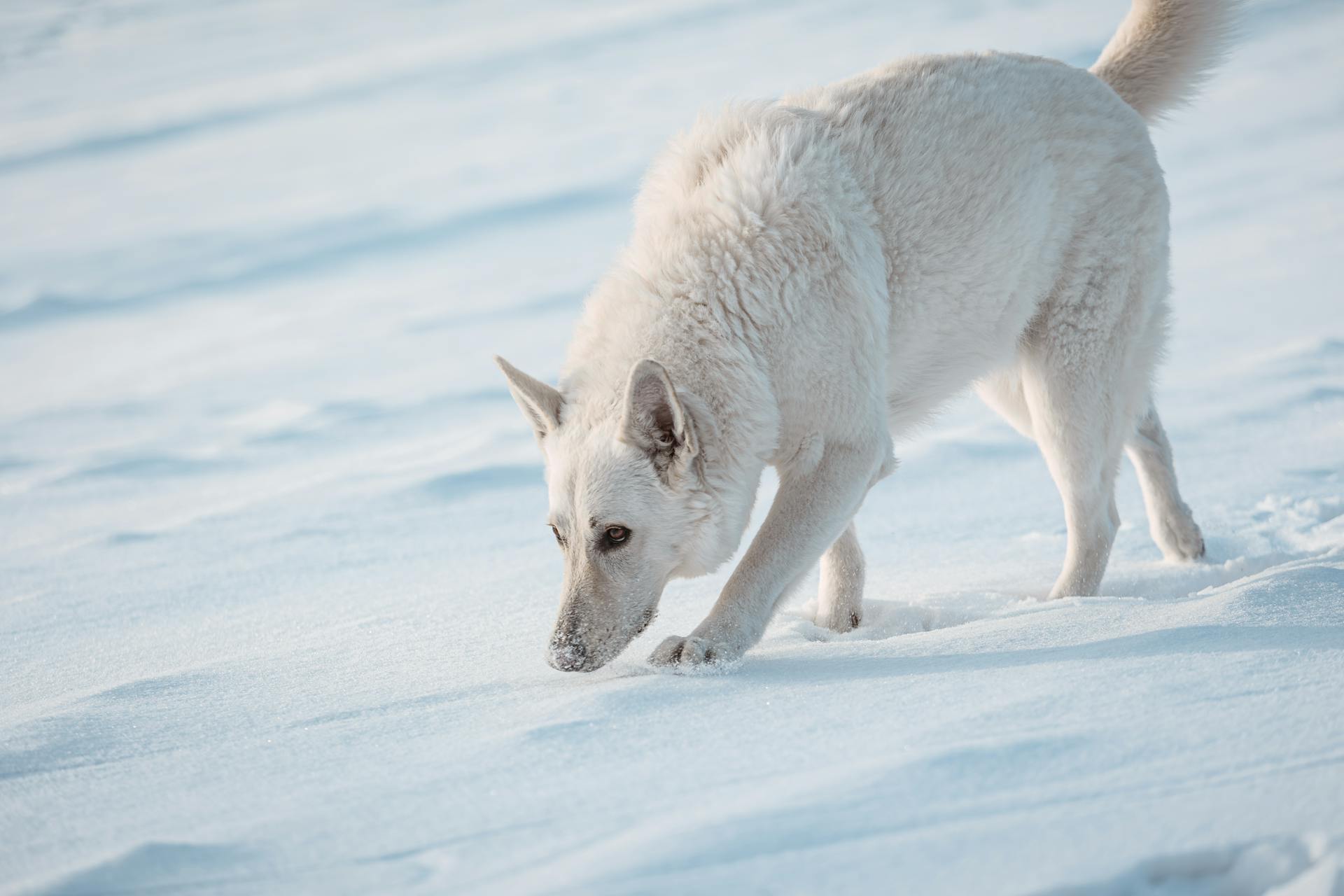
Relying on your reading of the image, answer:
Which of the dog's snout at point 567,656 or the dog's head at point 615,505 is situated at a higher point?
the dog's head at point 615,505

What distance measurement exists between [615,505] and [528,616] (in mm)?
888

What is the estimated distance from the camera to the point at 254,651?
11.4 feet

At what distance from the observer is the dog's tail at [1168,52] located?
4.34m

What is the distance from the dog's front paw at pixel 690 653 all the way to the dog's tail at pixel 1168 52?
109 inches

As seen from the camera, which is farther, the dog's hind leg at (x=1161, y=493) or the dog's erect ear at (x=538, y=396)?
the dog's hind leg at (x=1161, y=493)

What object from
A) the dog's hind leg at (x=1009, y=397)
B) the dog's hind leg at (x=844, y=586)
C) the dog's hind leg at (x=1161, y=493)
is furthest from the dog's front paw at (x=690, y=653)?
the dog's hind leg at (x=1161, y=493)

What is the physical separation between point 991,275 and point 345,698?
2332 millimetres

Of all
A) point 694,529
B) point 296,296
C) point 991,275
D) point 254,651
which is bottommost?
point 296,296

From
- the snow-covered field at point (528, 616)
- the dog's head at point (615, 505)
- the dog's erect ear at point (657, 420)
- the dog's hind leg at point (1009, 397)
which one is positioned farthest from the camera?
the dog's hind leg at point (1009, 397)

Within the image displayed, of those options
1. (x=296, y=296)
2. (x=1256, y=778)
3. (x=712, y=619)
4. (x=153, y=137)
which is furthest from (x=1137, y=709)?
(x=153, y=137)

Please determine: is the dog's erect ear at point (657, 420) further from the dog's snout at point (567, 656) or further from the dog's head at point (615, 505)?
the dog's snout at point (567, 656)

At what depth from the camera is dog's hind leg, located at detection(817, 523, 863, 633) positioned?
393 cm

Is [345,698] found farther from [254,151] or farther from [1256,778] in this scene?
[254,151]

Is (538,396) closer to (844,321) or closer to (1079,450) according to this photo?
(844,321)
